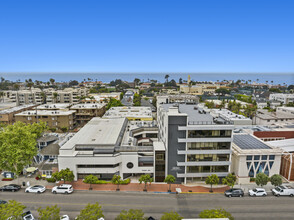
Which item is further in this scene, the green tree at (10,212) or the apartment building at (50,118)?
the apartment building at (50,118)

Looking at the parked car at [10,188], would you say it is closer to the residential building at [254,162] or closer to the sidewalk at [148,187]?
the sidewalk at [148,187]

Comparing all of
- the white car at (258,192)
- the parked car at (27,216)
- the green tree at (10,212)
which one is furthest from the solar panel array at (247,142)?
the green tree at (10,212)

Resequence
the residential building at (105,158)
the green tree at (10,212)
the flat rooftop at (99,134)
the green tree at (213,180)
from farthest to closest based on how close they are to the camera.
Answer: the flat rooftop at (99,134) < the residential building at (105,158) < the green tree at (213,180) < the green tree at (10,212)

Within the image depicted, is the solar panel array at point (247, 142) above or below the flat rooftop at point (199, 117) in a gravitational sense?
below

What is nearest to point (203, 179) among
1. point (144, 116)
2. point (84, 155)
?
point (84, 155)

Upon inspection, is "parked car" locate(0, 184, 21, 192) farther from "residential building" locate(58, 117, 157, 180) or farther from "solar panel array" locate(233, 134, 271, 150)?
"solar panel array" locate(233, 134, 271, 150)
